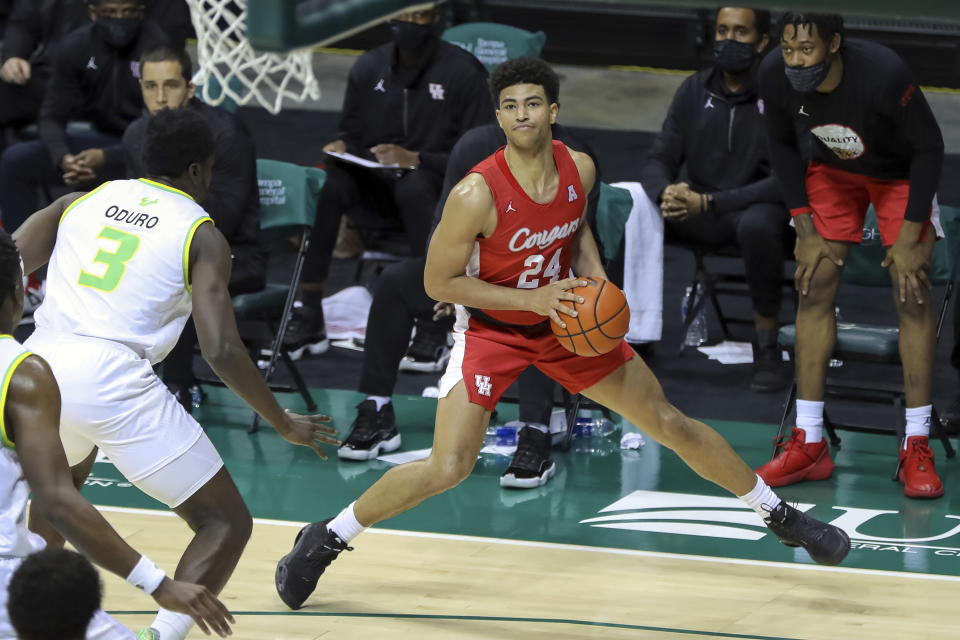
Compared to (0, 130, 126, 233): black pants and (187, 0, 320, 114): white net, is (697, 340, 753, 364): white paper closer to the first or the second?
(187, 0, 320, 114): white net

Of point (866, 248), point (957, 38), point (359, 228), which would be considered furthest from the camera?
point (957, 38)

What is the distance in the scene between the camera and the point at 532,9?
47.3ft

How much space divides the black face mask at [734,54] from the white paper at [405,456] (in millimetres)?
2598

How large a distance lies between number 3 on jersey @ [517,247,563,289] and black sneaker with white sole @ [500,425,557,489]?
1.43 metres

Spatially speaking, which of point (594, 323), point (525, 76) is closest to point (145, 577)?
point (594, 323)

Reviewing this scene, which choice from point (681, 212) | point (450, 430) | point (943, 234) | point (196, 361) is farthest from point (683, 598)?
point (196, 361)

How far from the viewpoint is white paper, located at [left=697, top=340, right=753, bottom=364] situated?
25.9 feet

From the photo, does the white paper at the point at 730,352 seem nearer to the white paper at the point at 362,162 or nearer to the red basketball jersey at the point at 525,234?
the white paper at the point at 362,162

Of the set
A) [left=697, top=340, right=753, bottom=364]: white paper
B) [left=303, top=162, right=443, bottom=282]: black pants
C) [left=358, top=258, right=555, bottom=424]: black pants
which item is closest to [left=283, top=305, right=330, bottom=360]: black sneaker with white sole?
[left=303, top=162, right=443, bottom=282]: black pants

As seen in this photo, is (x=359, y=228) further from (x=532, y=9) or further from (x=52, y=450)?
(x=532, y=9)

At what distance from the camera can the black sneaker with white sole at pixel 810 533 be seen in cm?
498

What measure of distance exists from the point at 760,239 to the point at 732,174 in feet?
1.71

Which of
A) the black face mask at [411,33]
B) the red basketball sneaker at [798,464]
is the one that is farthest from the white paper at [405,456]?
the black face mask at [411,33]

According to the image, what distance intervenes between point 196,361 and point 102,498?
1976 millimetres
